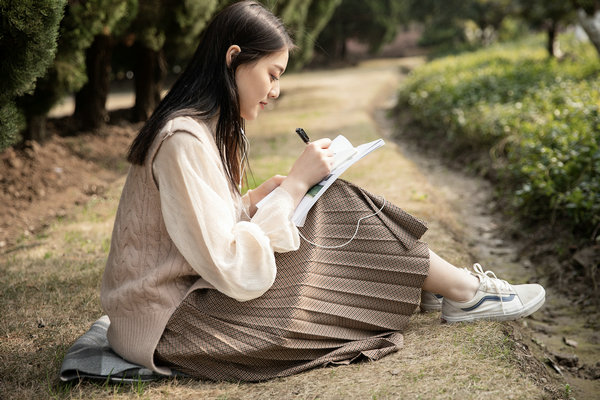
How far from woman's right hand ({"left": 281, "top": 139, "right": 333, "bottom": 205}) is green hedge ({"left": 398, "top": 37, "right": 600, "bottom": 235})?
7.56 ft

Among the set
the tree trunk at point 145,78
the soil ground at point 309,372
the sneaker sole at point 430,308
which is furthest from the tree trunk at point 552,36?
the sneaker sole at point 430,308

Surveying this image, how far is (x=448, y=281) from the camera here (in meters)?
2.65

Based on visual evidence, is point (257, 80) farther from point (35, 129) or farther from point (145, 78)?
point (145, 78)

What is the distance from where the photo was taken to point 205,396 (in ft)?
7.55

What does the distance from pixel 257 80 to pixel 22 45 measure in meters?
1.66

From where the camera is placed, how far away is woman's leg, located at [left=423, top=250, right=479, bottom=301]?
8.58 feet

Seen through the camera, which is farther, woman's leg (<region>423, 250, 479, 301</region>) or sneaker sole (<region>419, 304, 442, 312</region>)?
sneaker sole (<region>419, 304, 442, 312</region>)

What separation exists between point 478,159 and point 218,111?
4945 millimetres

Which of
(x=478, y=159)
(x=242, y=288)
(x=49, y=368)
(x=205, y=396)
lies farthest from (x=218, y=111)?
(x=478, y=159)

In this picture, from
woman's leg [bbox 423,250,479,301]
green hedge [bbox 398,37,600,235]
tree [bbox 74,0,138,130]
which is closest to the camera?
woman's leg [bbox 423,250,479,301]

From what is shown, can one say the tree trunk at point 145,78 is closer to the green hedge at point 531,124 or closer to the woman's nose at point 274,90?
the green hedge at point 531,124

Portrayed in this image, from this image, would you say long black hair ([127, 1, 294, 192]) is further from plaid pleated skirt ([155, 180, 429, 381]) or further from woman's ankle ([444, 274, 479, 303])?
woman's ankle ([444, 274, 479, 303])

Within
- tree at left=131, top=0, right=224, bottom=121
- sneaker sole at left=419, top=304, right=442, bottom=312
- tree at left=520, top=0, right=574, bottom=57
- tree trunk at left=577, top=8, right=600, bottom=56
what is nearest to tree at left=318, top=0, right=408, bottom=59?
tree at left=520, top=0, right=574, bottom=57

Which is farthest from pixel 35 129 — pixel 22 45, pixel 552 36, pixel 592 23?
pixel 552 36
